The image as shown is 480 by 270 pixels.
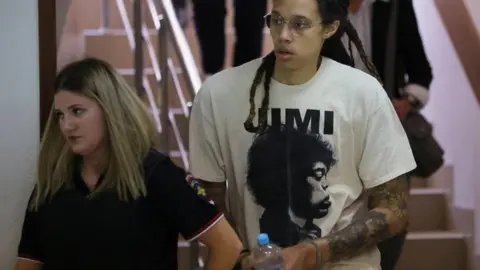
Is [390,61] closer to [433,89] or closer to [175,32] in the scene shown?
[175,32]

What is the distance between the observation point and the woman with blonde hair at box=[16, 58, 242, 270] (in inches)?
64.5

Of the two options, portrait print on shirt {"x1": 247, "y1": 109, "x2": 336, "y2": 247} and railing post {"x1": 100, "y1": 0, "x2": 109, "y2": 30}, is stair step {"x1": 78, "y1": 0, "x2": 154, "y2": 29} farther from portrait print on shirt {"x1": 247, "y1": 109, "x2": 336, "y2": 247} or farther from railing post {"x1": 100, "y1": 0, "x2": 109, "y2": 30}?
portrait print on shirt {"x1": 247, "y1": 109, "x2": 336, "y2": 247}

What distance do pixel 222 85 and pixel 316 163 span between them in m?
0.28

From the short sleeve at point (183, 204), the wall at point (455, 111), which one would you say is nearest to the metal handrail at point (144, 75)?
the short sleeve at point (183, 204)

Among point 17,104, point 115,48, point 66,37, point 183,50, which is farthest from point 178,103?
point 17,104

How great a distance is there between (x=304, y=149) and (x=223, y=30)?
1123 millimetres

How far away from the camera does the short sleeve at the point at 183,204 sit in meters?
1.63

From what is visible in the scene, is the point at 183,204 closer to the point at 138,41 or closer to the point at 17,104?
the point at 17,104

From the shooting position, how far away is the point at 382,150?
170 centimetres

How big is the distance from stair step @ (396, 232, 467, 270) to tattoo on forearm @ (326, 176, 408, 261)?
5.03 feet

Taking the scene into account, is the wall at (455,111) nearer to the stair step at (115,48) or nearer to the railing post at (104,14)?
the stair step at (115,48)

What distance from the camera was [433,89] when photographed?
3852 millimetres

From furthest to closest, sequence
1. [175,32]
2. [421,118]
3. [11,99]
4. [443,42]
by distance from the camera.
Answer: [443,42] → [175,32] → [421,118] → [11,99]

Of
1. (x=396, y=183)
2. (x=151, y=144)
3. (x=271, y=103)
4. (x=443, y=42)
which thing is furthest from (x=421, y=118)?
(x=443, y=42)
